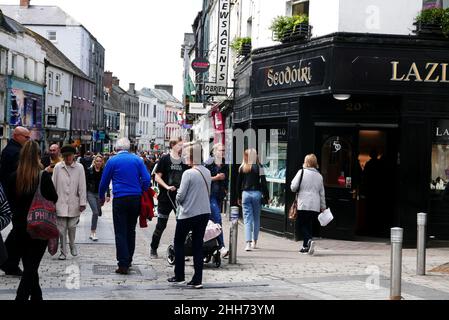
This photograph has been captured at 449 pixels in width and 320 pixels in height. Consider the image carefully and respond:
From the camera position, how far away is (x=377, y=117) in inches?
617

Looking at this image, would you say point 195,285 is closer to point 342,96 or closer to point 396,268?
point 396,268

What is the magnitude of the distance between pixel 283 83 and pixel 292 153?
5.38 ft

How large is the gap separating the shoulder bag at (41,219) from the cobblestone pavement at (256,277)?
124 centimetres

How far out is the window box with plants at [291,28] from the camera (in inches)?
633

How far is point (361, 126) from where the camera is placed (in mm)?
16000

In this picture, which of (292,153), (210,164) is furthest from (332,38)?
(210,164)

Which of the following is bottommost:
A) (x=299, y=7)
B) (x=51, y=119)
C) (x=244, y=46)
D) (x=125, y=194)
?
(x=125, y=194)

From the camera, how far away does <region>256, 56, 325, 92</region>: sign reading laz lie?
15.4m

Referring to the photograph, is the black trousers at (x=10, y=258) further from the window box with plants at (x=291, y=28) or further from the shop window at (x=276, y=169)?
the window box with plants at (x=291, y=28)

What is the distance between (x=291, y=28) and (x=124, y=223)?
24.6ft

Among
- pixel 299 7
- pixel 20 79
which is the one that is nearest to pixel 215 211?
pixel 299 7

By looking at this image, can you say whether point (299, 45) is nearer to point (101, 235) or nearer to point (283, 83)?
point (283, 83)

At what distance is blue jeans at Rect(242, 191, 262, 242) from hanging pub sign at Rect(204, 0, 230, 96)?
8317 millimetres

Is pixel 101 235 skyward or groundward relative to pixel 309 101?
groundward
